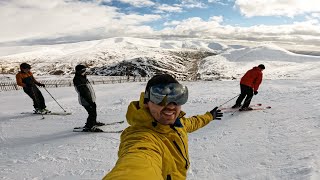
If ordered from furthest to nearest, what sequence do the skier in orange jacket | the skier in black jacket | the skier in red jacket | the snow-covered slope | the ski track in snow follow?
the snow-covered slope, the skier in orange jacket, the skier in red jacket, the skier in black jacket, the ski track in snow

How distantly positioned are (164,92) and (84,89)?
664 centimetres

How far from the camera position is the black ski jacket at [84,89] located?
8.60m

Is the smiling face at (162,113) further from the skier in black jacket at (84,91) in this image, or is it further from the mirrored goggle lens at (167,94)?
the skier in black jacket at (84,91)

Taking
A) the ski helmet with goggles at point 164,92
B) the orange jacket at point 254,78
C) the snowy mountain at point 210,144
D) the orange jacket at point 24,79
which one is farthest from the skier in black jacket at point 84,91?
the ski helmet with goggles at point 164,92

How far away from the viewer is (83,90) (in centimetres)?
873

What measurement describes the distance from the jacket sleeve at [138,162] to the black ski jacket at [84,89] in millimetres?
6578

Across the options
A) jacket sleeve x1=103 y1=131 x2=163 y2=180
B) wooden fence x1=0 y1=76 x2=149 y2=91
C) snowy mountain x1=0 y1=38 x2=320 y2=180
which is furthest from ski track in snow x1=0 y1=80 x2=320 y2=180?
wooden fence x1=0 y1=76 x2=149 y2=91

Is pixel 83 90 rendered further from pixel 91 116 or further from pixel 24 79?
pixel 24 79

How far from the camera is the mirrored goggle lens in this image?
2539mm

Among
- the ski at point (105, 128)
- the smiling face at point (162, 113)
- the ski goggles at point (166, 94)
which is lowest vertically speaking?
the ski at point (105, 128)

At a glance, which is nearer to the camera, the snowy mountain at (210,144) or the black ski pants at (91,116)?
the snowy mountain at (210,144)

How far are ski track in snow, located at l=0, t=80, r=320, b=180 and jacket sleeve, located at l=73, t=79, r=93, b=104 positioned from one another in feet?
3.80

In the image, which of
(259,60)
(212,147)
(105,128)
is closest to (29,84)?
(105,128)

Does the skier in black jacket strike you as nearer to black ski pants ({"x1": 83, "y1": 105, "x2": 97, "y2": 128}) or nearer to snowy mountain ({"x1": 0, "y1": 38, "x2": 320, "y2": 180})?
black ski pants ({"x1": 83, "y1": 105, "x2": 97, "y2": 128})
